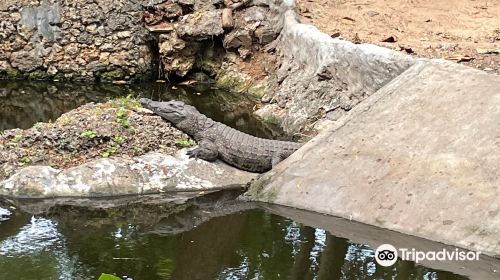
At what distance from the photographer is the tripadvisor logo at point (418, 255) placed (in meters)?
4.73

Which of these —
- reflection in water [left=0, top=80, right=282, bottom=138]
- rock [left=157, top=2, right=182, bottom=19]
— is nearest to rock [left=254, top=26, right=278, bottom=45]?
reflection in water [left=0, top=80, right=282, bottom=138]

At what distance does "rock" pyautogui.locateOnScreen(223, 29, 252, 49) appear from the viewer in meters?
10.9

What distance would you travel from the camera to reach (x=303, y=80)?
29.8ft

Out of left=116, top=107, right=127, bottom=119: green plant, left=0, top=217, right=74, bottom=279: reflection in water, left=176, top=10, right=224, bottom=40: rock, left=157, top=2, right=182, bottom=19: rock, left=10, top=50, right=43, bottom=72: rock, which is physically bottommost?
left=0, top=217, right=74, bottom=279: reflection in water

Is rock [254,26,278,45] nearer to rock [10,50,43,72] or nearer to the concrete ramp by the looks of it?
rock [10,50,43,72]

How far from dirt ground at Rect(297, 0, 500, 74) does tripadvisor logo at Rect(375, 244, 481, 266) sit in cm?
376

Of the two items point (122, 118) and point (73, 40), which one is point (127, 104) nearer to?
point (122, 118)

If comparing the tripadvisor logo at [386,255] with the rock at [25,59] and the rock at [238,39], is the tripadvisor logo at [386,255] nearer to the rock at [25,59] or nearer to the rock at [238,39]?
the rock at [238,39]

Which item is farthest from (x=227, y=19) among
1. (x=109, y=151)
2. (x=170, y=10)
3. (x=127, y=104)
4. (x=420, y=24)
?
(x=109, y=151)

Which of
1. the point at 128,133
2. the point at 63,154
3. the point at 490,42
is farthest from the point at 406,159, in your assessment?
the point at 490,42

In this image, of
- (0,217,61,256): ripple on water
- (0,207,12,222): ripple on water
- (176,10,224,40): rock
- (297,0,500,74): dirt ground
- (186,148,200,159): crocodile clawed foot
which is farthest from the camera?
(176,10,224,40): rock

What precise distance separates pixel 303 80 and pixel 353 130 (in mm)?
2988

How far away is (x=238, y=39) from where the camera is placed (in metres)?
11.0

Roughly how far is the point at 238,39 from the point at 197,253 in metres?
6.51
